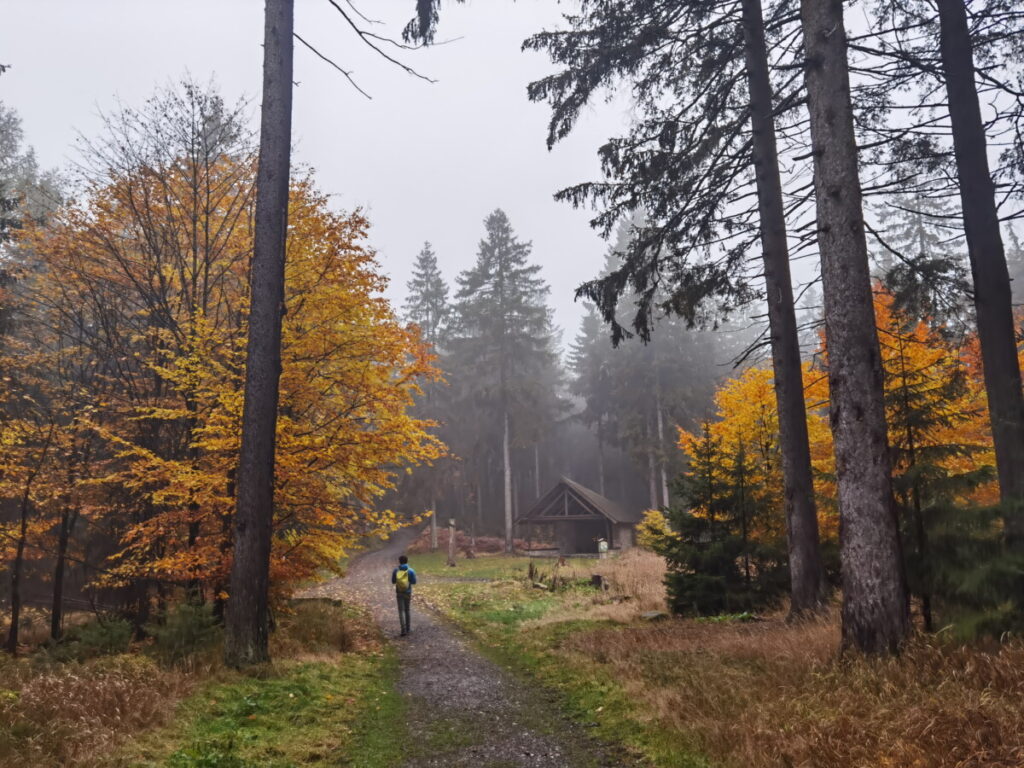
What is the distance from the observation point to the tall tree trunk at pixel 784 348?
10273 millimetres

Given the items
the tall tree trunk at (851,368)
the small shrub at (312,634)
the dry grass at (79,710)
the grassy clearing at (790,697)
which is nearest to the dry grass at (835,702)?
the grassy clearing at (790,697)

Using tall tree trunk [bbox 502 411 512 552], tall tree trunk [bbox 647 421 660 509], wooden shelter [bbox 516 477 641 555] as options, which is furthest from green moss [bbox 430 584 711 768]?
tall tree trunk [bbox 647 421 660 509]

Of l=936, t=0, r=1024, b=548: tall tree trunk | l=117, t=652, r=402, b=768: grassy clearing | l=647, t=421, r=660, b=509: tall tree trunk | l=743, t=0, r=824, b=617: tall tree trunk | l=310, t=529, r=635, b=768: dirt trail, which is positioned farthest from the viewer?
l=647, t=421, r=660, b=509: tall tree trunk

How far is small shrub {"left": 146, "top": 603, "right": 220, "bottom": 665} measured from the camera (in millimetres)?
8985

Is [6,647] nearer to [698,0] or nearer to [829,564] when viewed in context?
[829,564]

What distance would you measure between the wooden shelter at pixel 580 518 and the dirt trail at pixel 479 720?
27706mm

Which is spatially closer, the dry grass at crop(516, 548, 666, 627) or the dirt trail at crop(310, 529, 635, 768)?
the dirt trail at crop(310, 529, 635, 768)

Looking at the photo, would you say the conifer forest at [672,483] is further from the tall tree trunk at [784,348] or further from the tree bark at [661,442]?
the tree bark at [661,442]

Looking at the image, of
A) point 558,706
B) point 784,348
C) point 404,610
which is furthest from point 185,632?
point 784,348

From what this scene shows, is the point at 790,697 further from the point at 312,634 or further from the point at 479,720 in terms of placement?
the point at 312,634

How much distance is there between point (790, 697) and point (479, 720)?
125 inches

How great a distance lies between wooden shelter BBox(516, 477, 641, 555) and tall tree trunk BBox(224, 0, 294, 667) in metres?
31.1

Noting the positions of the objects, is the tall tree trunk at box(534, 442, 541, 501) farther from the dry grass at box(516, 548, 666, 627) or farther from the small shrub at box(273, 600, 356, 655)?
the small shrub at box(273, 600, 356, 655)

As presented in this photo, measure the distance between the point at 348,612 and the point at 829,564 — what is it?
11.8 m
